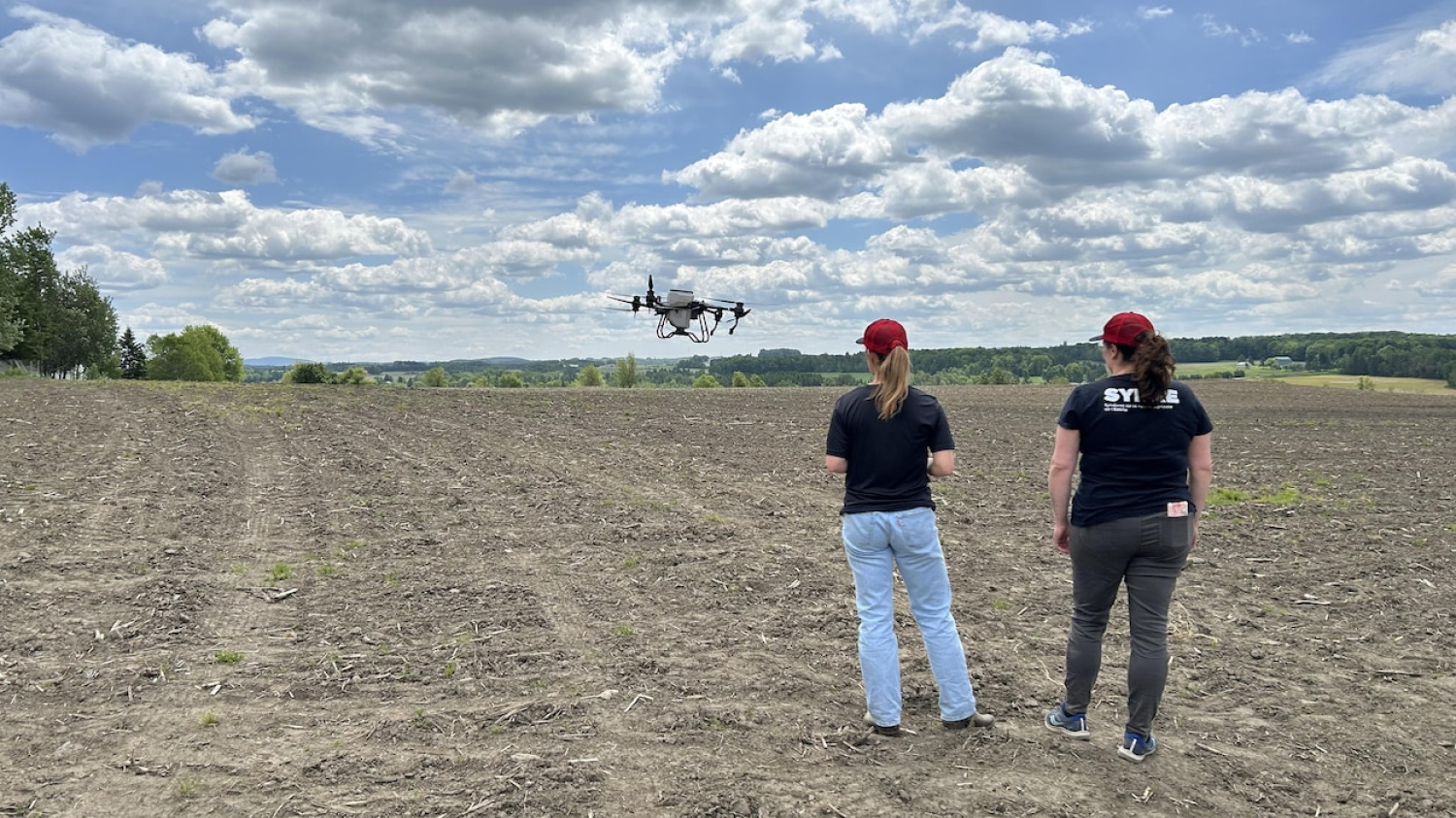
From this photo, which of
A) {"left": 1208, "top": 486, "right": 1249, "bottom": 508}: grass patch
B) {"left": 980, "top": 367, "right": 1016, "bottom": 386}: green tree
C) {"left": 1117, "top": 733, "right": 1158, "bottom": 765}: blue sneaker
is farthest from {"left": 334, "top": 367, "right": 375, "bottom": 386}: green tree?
{"left": 1117, "top": 733, "right": 1158, "bottom": 765}: blue sneaker

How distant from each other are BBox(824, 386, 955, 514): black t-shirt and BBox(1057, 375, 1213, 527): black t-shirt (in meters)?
0.79

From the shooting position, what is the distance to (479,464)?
17.4m

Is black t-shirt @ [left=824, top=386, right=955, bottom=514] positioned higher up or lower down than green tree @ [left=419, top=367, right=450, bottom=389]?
lower down

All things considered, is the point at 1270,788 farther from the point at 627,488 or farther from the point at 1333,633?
the point at 627,488

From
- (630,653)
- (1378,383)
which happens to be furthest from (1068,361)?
(630,653)

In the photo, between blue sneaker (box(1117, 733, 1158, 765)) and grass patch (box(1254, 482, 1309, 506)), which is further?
grass patch (box(1254, 482, 1309, 506))

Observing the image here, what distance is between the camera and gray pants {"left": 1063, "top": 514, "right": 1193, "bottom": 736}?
519 centimetres

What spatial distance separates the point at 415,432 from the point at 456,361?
79611 mm

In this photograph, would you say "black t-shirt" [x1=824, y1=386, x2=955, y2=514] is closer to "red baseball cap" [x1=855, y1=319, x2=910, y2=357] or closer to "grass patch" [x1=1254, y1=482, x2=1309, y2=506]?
"red baseball cap" [x1=855, y1=319, x2=910, y2=357]

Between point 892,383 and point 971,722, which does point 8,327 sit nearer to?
point 892,383

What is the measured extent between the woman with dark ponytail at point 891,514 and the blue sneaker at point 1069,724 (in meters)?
0.41

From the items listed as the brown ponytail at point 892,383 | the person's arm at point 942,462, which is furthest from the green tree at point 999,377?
the brown ponytail at point 892,383

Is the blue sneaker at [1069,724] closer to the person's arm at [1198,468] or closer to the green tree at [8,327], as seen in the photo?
the person's arm at [1198,468]

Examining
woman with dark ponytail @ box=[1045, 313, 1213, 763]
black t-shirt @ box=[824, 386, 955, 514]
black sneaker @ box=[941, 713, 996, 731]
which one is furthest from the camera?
black sneaker @ box=[941, 713, 996, 731]
